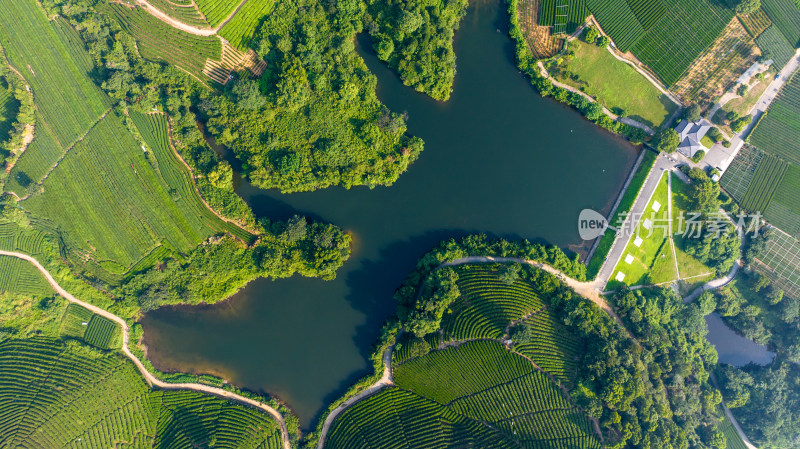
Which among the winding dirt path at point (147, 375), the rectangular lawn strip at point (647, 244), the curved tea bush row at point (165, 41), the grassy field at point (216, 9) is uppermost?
the grassy field at point (216, 9)

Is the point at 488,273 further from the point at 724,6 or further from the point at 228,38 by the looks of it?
the point at 724,6

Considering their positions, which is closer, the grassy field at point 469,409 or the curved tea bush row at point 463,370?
the grassy field at point 469,409

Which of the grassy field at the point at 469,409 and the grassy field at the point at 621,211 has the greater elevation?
the grassy field at the point at 621,211

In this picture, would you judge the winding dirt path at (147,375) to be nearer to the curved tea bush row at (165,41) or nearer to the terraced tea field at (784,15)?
the curved tea bush row at (165,41)

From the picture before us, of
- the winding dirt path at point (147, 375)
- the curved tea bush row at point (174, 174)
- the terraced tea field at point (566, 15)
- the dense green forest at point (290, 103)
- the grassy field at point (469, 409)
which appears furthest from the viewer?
the terraced tea field at point (566, 15)

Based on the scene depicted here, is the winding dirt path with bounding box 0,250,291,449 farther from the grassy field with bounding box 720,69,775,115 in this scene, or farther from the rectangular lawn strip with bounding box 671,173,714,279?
the grassy field with bounding box 720,69,775,115

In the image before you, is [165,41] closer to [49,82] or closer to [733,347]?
[49,82]

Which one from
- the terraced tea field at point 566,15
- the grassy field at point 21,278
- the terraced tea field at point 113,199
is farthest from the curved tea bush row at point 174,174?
the terraced tea field at point 566,15
